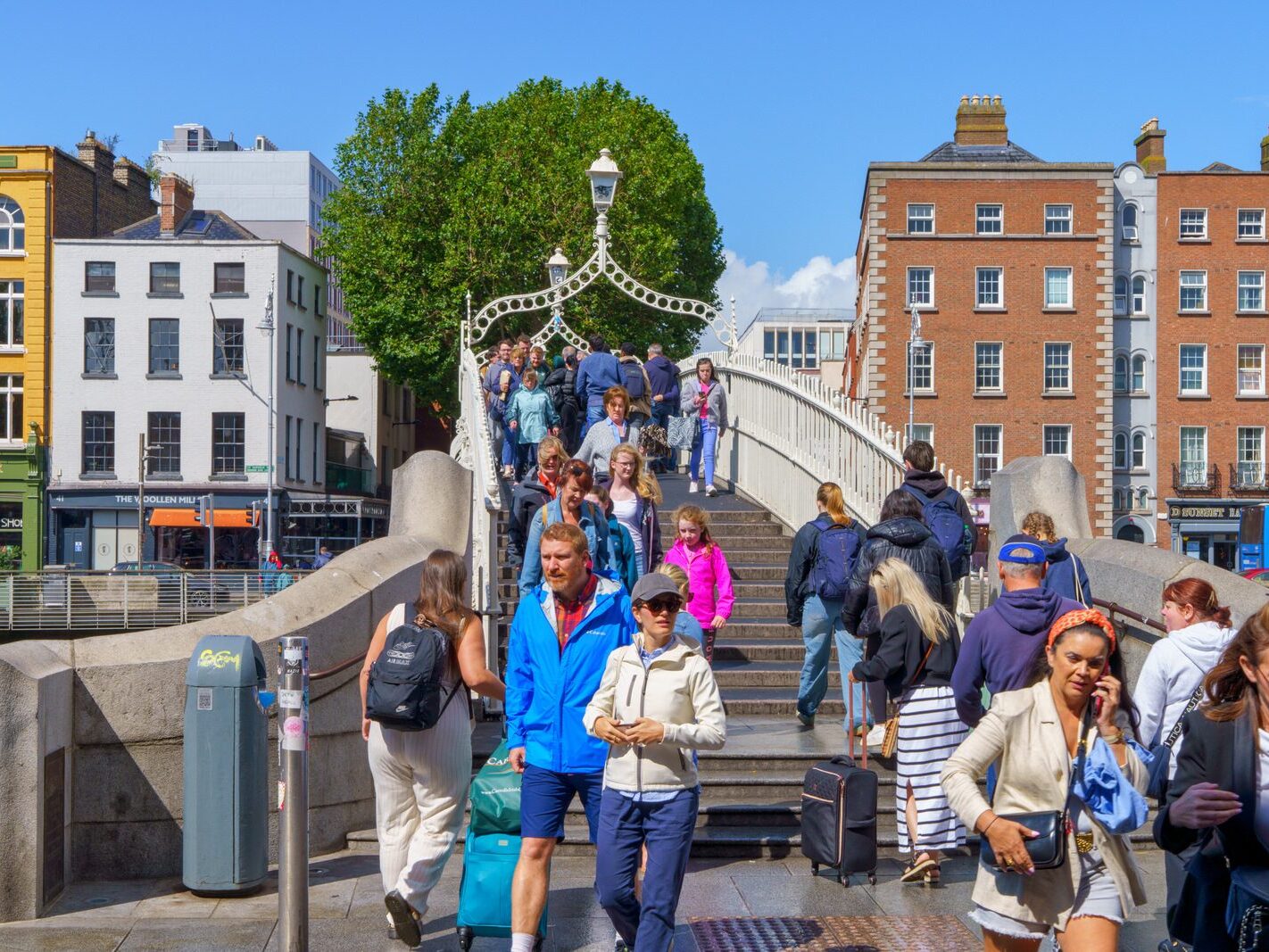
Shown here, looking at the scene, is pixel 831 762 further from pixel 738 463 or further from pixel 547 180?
pixel 547 180

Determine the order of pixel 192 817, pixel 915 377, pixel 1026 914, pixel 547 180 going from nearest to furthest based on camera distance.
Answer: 1. pixel 1026 914
2. pixel 192 817
3. pixel 547 180
4. pixel 915 377

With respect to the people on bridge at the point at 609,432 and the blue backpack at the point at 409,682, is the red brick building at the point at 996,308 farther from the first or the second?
the blue backpack at the point at 409,682

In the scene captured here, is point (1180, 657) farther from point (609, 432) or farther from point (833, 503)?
point (609, 432)

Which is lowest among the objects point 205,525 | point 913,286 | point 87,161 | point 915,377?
point 205,525

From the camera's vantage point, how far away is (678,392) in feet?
59.6

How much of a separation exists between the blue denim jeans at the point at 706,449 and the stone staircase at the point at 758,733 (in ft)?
5.31

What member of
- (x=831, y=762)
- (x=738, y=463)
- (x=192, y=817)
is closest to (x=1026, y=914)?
(x=831, y=762)

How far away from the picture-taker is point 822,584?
9.67 metres

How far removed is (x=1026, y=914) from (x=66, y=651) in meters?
5.07

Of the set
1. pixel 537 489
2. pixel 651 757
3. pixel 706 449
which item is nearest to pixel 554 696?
pixel 651 757

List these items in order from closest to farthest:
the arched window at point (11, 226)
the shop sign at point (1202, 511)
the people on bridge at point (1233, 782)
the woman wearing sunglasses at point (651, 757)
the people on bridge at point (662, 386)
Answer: the people on bridge at point (1233, 782) → the woman wearing sunglasses at point (651, 757) → the people on bridge at point (662, 386) → the arched window at point (11, 226) → the shop sign at point (1202, 511)

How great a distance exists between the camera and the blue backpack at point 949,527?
390 inches

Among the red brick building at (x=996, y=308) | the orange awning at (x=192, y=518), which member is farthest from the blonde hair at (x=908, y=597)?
the red brick building at (x=996, y=308)

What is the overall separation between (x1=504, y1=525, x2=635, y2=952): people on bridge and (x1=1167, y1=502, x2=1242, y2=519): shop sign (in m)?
52.4
